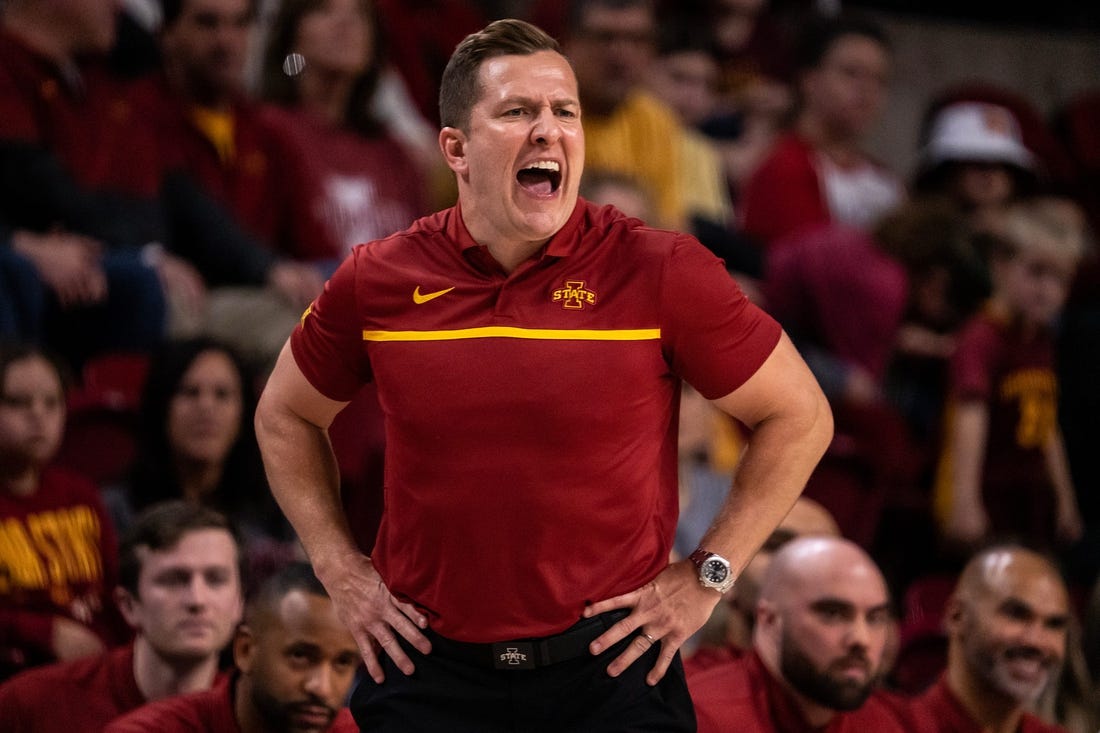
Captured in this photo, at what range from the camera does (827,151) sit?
6539 millimetres

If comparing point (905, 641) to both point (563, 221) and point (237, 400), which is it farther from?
point (563, 221)

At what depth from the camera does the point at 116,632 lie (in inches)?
162

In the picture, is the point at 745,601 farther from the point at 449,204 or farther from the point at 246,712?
the point at 449,204

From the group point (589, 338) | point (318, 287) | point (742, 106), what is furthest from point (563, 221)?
point (742, 106)

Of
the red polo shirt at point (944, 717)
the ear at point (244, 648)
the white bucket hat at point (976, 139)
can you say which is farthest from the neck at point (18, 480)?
the white bucket hat at point (976, 139)

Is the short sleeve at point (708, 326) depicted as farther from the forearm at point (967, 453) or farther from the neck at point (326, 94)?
the neck at point (326, 94)

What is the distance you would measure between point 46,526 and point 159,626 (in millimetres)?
505

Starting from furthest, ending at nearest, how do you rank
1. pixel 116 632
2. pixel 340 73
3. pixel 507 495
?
1. pixel 340 73
2. pixel 116 632
3. pixel 507 495

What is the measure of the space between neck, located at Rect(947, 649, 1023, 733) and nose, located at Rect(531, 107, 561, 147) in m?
2.18

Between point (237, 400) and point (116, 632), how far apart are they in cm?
74

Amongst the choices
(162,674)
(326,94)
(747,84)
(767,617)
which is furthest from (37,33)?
(747,84)

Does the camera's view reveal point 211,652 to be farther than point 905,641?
No

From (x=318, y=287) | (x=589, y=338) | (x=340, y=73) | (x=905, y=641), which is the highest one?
(x=340, y=73)

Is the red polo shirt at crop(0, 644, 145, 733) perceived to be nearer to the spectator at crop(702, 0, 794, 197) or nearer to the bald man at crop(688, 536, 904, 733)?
the bald man at crop(688, 536, 904, 733)
